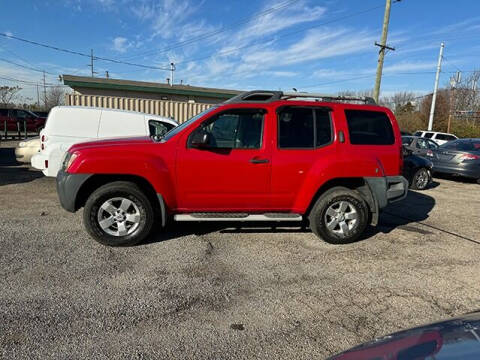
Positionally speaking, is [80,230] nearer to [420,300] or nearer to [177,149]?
[177,149]

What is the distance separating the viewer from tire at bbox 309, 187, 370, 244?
4.54 metres

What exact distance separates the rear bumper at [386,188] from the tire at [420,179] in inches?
199

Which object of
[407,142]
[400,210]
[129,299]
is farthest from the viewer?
[407,142]

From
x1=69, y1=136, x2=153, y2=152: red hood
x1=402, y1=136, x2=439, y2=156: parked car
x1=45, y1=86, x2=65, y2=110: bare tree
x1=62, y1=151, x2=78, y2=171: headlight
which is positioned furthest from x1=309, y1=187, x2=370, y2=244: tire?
x1=45, y1=86, x2=65, y2=110: bare tree

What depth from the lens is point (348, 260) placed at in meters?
4.11

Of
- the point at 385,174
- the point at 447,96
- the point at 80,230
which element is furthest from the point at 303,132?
the point at 447,96

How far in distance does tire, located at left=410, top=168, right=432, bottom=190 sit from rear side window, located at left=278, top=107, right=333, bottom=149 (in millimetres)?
6036

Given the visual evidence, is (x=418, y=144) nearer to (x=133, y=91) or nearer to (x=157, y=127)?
(x=157, y=127)

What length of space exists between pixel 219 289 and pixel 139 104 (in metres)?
13.8

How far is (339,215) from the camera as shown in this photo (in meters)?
4.61

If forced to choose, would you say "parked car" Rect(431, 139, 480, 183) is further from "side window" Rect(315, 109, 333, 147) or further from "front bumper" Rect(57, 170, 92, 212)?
"front bumper" Rect(57, 170, 92, 212)

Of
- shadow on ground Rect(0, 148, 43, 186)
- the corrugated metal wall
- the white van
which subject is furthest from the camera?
the corrugated metal wall

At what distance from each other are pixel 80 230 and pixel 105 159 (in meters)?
1.41

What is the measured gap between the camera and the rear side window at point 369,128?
471 centimetres
